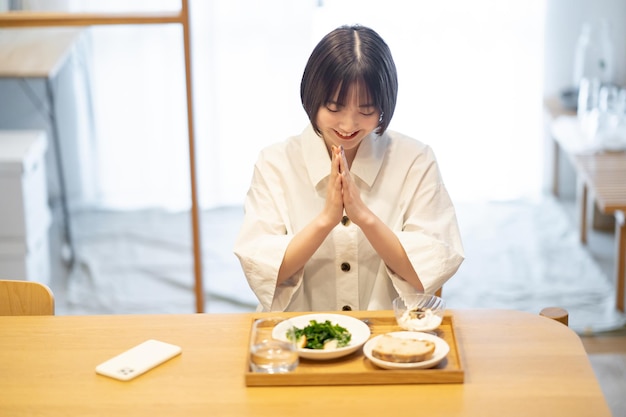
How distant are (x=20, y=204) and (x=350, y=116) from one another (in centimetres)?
A: 177

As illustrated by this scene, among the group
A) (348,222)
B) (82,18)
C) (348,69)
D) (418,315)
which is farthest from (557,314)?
(82,18)

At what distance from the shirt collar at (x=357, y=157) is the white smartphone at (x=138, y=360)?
55 cm

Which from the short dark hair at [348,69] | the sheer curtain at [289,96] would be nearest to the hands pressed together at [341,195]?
the short dark hair at [348,69]

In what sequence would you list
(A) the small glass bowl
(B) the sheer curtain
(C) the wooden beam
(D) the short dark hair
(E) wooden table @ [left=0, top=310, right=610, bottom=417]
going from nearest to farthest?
(E) wooden table @ [left=0, top=310, right=610, bottom=417]
(A) the small glass bowl
(D) the short dark hair
(C) the wooden beam
(B) the sheer curtain

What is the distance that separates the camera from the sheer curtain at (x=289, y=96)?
4434 millimetres

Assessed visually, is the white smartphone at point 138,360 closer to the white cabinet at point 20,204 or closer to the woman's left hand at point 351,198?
the woman's left hand at point 351,198

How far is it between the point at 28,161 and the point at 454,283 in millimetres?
1663

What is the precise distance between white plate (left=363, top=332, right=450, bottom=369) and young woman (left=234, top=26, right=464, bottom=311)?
225 mm

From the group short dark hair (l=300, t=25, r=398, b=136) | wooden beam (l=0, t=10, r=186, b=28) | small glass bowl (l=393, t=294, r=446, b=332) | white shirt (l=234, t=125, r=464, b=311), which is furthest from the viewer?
wooden beam (l=0, t=10, r=186, b=28)

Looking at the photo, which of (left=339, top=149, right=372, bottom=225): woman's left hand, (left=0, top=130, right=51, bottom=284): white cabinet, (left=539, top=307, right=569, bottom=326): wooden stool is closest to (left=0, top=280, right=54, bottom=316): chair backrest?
(left=339, top=149, right=372, bottom=225): woman's left hand

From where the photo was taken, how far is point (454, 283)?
383 cm

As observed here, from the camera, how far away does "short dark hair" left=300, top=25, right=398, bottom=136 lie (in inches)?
75.8

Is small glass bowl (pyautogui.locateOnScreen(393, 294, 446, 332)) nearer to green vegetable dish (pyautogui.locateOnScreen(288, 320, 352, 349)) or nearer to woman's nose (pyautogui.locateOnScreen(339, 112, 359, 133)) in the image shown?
green vegetable dish (pyautogui.locateOnScreen(288, 320, 352, 349))

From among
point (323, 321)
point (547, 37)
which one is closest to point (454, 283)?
point (547, 37)
